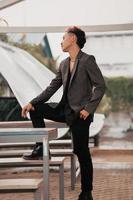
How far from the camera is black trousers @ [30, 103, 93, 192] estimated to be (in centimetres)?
325

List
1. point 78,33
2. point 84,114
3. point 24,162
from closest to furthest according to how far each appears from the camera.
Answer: point 84,114
point 78,33
point 24,162

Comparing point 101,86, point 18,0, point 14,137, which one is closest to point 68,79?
point 101,86

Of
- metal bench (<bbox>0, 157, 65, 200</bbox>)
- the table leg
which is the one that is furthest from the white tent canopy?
the table leg

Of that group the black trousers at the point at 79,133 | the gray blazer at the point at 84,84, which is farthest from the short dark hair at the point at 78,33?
the black trousers at the point at 79,133

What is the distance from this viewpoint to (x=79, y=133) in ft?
10.6

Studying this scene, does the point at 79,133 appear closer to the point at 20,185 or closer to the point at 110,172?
the point at 20,185

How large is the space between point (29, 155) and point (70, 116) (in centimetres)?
53

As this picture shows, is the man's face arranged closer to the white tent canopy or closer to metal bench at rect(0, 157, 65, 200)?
metal bench at rect(0, 157, 65, 200)

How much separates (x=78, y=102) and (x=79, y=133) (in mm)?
208

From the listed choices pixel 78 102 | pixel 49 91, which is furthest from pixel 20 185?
pixel 49 91

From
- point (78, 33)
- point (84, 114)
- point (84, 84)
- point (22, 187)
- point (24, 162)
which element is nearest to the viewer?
point (22, 187)

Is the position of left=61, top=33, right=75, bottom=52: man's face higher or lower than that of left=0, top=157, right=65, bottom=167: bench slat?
higher

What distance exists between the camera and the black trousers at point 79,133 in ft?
10.7

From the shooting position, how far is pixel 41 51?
25.6 ft
